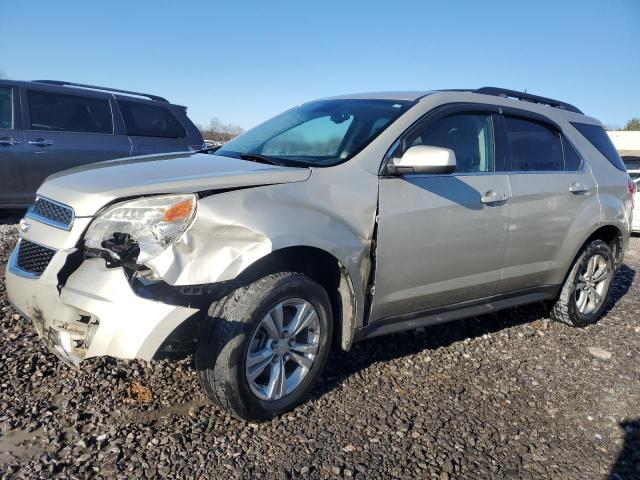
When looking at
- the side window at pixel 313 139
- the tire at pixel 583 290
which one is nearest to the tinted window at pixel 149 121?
the side window at pixel 313 139

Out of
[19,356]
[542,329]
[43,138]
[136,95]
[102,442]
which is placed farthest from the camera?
[136,95]

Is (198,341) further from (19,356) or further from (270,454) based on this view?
(19,356)

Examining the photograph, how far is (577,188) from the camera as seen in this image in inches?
163

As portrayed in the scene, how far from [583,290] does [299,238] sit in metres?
3.21

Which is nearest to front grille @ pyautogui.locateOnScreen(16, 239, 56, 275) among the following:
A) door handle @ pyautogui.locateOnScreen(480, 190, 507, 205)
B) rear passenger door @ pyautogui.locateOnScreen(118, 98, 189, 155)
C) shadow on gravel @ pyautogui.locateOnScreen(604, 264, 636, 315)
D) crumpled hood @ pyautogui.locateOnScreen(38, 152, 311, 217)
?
crumpled hood @ pyautogui.locateOnScreen(38, 152, 311, 217)

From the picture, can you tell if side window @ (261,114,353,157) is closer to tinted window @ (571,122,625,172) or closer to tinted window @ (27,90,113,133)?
tinted window @ (571,122,625,172)

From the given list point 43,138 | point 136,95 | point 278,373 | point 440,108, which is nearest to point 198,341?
point 278,373

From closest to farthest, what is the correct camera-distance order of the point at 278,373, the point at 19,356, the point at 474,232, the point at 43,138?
1. the point at 278,373
2. the point at 19,356
3. the point at 474,232
4. the point at 43,138

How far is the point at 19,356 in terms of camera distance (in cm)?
309

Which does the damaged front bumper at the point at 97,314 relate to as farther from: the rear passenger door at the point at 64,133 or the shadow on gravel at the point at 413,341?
the rear passenger door at the point at 64,133

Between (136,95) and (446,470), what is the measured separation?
6539mm

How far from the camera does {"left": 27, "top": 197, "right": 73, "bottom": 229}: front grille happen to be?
249cm

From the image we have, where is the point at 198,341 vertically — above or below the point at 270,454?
above

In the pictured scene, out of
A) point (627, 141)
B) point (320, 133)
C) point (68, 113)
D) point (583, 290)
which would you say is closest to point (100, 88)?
point (68, 113)
